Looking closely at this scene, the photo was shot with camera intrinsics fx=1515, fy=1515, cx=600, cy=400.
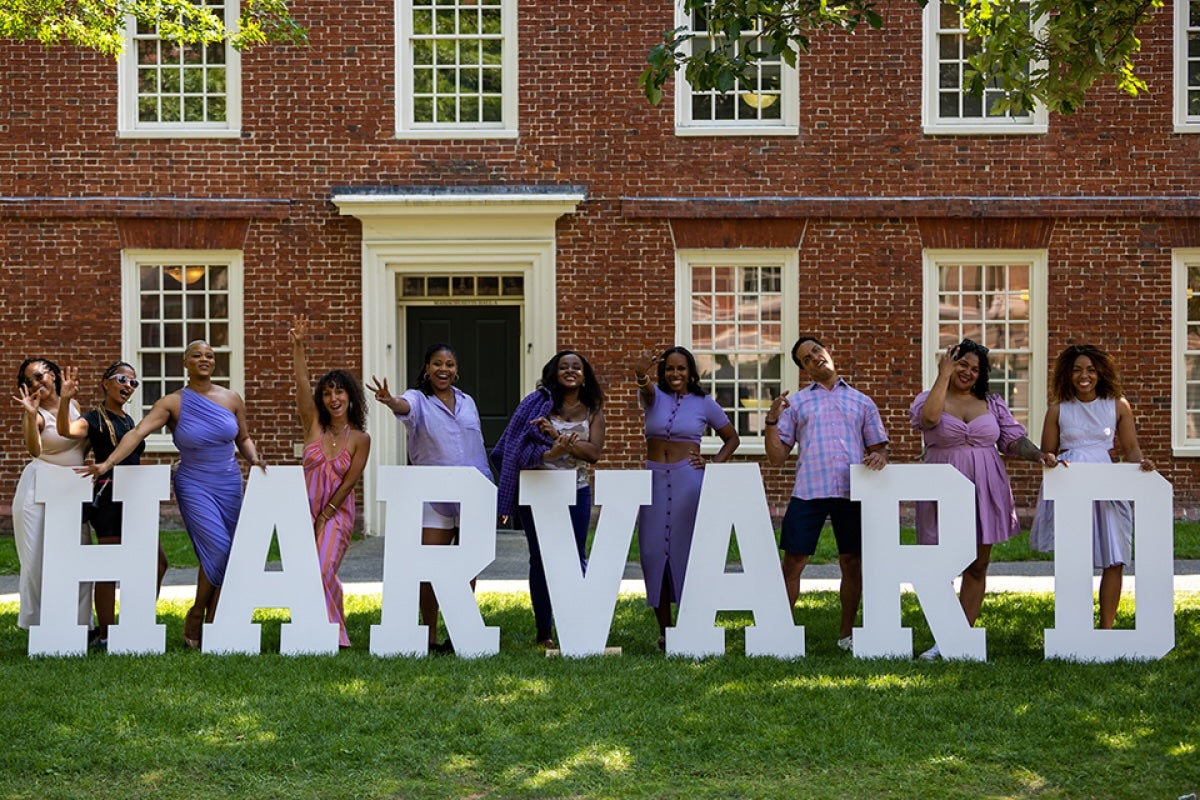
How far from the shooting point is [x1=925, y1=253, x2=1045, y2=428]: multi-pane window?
14742 mm

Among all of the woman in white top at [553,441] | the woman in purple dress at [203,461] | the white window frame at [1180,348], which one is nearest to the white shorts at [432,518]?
the woman in white top at [553,441]

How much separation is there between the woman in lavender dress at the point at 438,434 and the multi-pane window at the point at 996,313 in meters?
7.48

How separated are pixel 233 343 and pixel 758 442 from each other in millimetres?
5201

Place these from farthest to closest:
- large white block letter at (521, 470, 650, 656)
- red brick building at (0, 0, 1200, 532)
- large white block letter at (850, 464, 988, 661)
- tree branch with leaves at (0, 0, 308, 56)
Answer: red brick building at (0, 0, 1200, 532)
tree branch with leaves at (0, 0, 308, 56)
large white block letter at (521, 470, 650, 656)
large white block letter at (850, 464, 988, 661)

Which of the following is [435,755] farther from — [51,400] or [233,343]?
[233,343]

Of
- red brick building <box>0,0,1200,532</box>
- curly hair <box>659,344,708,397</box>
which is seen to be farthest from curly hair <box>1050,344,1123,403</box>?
red brick building <box>0,0,1200,532</box>

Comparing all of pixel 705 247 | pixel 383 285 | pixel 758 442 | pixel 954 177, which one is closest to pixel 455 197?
pixel 383 285

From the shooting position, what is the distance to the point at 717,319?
14828 millimetres

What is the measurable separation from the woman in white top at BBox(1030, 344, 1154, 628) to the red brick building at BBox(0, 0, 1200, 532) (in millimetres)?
6223

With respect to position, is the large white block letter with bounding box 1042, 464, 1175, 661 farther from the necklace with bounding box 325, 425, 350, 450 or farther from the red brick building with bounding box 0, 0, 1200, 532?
the red brick building with bounding box 0, 0, 1200, 532

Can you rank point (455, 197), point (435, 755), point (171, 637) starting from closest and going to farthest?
point (435, 755) < point (171, 637) < point (455, 197)

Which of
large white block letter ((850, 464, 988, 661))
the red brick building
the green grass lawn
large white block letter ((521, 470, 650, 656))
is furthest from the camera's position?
the red brick building

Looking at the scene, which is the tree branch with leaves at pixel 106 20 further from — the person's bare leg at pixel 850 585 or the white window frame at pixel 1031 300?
the person's bare leg at pixel 850 585

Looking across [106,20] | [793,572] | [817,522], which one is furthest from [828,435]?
[106,20]
